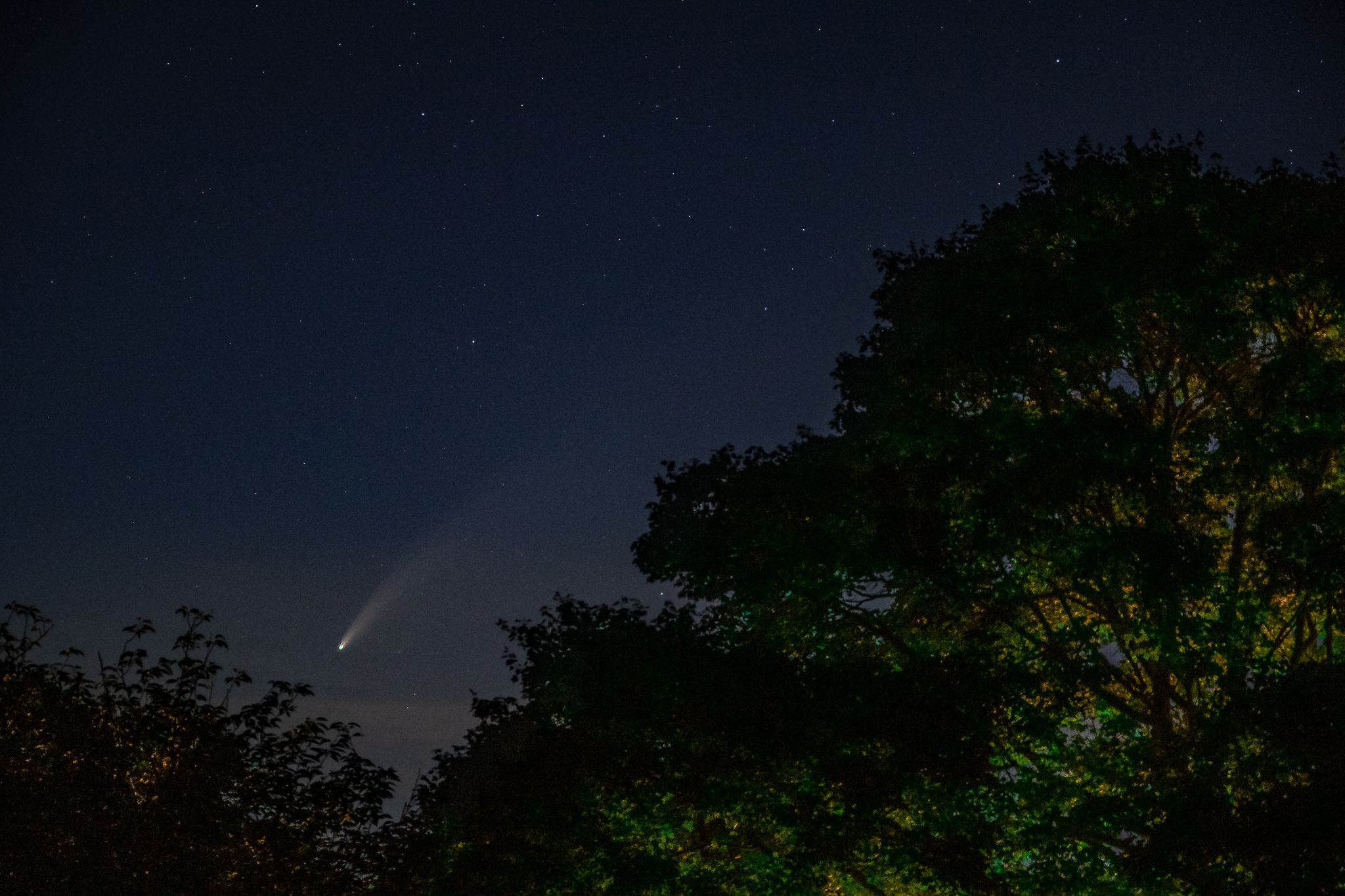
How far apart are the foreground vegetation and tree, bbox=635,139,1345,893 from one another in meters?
0.04

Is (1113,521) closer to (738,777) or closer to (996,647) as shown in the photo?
(996,647)

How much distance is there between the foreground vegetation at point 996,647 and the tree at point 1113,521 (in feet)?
0.15

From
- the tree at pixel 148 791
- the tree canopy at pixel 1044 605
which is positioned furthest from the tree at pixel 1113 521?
the tree at pixel 148 791

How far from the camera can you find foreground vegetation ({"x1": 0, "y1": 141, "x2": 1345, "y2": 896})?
11.9m

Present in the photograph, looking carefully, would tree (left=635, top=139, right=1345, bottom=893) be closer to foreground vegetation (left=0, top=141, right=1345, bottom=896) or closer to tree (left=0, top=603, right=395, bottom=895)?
foreground vegetation (left=0, top=141, right=1345, bottom=896)

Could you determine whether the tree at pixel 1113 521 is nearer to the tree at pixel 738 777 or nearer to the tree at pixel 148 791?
the tree at pixel 738 777

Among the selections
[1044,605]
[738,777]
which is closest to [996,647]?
[1044,605]

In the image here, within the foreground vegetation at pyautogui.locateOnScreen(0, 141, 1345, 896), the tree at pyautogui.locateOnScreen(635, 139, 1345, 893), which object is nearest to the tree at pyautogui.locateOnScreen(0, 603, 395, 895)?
the foreground vegetation at pyautogui.locateOnScreen(0, 141, 1345, 896)

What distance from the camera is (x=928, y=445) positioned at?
13719 millimetres

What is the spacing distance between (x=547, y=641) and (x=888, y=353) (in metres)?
8.94

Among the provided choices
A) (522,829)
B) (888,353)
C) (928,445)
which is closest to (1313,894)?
(928,445)

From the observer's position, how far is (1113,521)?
41.0 ft

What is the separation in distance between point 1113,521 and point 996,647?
7.01ft

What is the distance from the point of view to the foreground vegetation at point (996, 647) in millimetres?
11875
